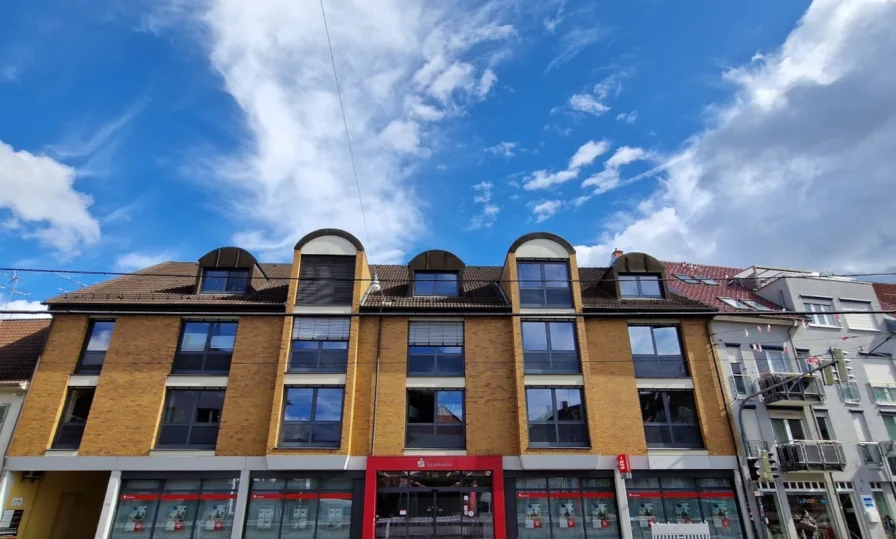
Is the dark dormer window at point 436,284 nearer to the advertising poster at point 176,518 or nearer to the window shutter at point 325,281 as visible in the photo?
the window shutter at point 325,281

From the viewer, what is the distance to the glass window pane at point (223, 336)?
2027 centimetres

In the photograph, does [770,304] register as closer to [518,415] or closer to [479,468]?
[518,415]

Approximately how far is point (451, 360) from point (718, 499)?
10.2 metres

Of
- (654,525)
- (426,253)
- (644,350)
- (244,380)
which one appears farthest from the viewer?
(426,253)

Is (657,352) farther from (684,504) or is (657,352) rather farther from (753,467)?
(684,504)

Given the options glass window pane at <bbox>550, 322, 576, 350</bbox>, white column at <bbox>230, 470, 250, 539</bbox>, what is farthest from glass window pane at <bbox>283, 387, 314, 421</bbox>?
glass window pane at <bbox>550, 322, 576, 350</bbox>

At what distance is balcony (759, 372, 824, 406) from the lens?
65.6ft

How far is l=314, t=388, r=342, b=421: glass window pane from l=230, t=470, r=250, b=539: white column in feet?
9.45

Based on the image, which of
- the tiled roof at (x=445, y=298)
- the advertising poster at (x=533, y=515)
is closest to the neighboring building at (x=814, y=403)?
the advertising poster at (x=533, y=515)

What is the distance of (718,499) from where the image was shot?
18812 millimetres

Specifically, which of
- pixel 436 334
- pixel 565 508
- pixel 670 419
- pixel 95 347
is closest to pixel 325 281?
pixel 436 334

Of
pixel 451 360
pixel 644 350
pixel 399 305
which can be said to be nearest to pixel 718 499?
pixel 644 350

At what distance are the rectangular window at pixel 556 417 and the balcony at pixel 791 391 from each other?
6.97 m

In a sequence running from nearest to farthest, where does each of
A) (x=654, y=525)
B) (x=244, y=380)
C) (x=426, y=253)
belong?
(x=654, y=525)
(x=244, y=380)
(x=426, y=253)
